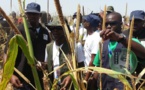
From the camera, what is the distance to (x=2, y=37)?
682 cm

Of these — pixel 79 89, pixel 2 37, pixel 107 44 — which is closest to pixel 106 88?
pixel 107 44

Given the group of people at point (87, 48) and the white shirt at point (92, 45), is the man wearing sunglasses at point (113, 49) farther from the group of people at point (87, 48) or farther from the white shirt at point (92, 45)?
the white shirt at point (92, 45)

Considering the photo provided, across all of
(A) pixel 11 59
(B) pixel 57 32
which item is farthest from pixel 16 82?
(A) pixel 11 59

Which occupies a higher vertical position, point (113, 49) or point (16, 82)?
point (113, 49)

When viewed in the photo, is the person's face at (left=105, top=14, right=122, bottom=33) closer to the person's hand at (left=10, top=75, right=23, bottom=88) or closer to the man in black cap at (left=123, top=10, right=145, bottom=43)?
the man in black cap at (left=123, top=10, right=145, bottom=43)

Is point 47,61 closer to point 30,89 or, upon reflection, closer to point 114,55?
point 30,89

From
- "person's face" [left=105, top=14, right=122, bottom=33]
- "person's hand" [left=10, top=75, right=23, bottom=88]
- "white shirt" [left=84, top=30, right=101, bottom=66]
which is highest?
"person's face" [left=105, top=14, right=122, bottom=33]

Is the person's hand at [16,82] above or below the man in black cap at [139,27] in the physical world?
below

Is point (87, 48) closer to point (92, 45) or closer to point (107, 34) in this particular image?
point (92, 45)

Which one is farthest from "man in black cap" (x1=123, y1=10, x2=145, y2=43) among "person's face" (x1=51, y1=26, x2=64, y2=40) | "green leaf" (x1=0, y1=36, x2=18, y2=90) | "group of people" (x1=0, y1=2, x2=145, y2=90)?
"green leaf" (x1=0, y1=36, x2=18, y2=90)

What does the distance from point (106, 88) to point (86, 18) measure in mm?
1611

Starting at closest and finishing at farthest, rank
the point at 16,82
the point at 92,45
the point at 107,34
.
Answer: the point at 107,34
the point at 16,82
the point at 92,45

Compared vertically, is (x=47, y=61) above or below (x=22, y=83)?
above

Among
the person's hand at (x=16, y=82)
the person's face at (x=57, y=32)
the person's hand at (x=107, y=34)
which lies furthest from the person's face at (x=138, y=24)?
the person's hand at (x=107, y=34)
